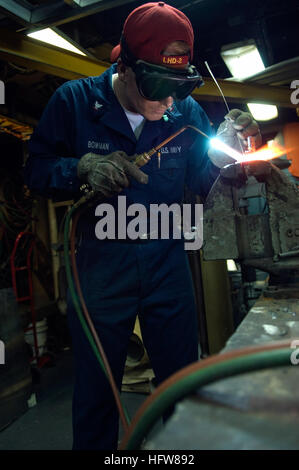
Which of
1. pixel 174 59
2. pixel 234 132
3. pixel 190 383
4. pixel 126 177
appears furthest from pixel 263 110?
pixel 190 383

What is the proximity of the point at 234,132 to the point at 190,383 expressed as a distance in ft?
4.20

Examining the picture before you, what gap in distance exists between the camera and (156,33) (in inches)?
48.1

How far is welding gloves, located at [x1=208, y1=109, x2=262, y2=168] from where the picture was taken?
1.50 m

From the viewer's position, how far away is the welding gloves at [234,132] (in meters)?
1.50

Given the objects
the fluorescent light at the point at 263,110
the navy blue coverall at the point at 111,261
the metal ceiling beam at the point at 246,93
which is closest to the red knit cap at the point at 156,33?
the navy blue coverall at the point at 111,261

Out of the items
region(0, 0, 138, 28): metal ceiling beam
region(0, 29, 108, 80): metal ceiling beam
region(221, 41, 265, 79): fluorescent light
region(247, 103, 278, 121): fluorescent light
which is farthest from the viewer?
region(247, 103, 278, 121): fluorescent light

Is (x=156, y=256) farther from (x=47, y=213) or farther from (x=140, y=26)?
(x=47, y=213)

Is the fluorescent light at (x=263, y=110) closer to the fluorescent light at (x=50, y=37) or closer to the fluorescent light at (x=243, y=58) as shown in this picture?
the fluorescent light at (x=243, y=58)

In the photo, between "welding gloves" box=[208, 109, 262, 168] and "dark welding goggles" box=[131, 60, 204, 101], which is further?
"welding gloves" box=[208, 109, 262, 168]

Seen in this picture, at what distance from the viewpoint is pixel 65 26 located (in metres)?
2.96

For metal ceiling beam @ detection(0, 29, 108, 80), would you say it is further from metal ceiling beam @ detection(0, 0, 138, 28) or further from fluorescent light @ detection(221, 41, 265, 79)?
fluorescent light @ detection(221, 41, 265, 79)

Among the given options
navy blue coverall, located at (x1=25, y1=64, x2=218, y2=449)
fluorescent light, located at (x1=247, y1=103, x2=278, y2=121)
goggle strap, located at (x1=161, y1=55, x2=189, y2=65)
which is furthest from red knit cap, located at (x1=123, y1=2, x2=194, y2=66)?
fluorescent light, located at (x1=247, y1=103, x2=278, y2=121)

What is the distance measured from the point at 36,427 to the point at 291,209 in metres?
2.38

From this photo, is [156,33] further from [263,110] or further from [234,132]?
[263,110]
